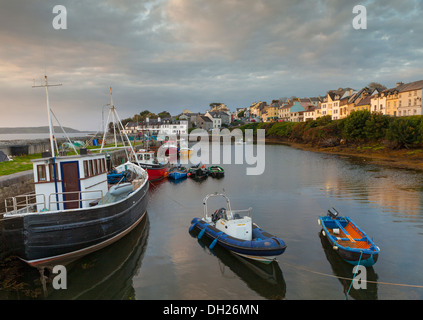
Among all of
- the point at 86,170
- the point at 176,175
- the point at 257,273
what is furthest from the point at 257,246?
the point at 176,175

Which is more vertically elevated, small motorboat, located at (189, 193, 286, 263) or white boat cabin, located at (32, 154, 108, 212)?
white boat cabin, located at (32, 154, 108, 212)

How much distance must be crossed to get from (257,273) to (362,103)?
89.9 meters

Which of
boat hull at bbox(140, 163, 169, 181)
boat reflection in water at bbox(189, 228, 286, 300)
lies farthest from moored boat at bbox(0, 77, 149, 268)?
boat hull at bbox(140, 163, 169, 181)

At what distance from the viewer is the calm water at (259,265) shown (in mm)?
11727

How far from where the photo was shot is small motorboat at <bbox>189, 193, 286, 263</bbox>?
13.4 metres

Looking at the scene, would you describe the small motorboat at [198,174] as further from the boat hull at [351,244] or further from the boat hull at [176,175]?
the boat hull at [351,244]

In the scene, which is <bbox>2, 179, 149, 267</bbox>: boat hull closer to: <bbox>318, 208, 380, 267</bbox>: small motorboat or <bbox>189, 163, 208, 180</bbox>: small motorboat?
<bbox>318, 208, 380, 267</bbox>: small motorboat

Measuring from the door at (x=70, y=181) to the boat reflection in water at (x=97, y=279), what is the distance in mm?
3040

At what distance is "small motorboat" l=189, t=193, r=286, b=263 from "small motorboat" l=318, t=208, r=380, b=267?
3094mm

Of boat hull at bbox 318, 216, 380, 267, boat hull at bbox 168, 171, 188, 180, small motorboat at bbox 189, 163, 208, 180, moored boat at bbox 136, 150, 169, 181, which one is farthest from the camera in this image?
small motorboat at bbox 189, 163, 208, 180

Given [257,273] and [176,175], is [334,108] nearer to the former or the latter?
[176,175]

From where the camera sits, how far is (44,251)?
1197 cm

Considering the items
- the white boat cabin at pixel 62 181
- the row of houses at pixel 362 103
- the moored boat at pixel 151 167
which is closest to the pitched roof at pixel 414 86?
the row of houses at pixel 362 103
